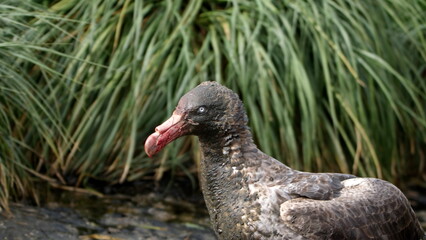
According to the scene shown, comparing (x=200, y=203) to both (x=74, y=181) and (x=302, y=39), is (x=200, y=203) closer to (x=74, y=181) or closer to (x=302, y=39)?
(x=74, y=181)

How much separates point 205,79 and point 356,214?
1.98m

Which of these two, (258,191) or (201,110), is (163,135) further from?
(258,191)

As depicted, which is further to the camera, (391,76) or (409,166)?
(409,166)

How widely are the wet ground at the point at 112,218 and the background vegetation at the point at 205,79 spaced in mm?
148

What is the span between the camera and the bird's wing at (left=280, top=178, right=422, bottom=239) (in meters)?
3.60

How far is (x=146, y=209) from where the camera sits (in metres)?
5.44

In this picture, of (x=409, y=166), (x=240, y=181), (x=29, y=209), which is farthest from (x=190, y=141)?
(x=240, y=181)

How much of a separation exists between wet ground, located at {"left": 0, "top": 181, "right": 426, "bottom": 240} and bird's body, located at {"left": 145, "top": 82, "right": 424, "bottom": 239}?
131cm

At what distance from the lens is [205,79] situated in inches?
216

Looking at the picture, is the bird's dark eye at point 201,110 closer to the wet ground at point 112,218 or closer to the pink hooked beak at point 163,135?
the pink hooked beak at point 163,135

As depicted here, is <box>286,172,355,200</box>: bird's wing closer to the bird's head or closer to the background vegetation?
the bird's head

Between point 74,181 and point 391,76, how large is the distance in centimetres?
217

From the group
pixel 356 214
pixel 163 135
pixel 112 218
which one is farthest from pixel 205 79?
pixel 356 214

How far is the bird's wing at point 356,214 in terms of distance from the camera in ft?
11.8
